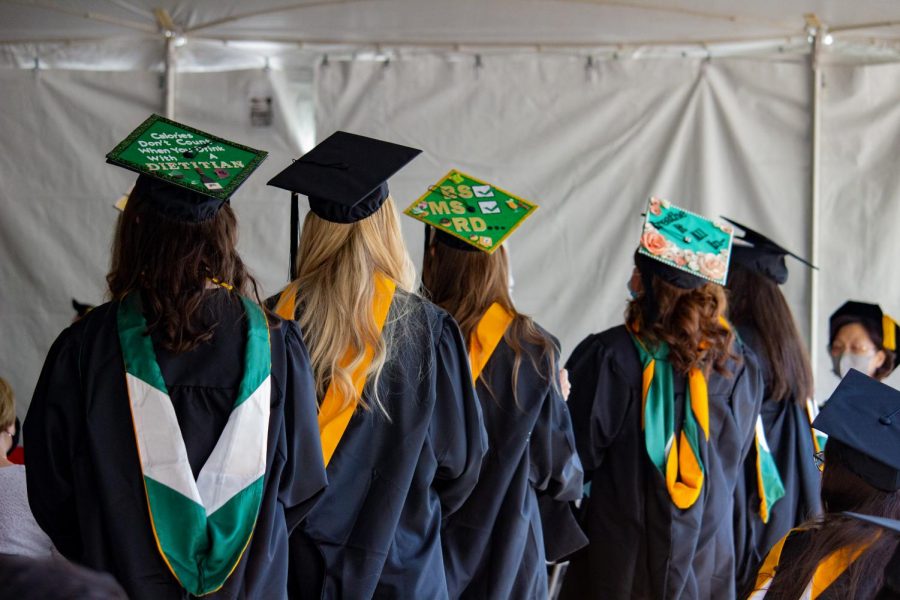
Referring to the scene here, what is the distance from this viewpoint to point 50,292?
198 inches

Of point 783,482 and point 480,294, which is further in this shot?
point 783,482

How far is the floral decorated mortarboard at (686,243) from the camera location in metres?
3.64

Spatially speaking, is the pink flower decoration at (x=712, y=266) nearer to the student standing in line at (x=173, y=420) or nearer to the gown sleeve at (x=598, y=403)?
the gown sleeve at (x=598, y=403)

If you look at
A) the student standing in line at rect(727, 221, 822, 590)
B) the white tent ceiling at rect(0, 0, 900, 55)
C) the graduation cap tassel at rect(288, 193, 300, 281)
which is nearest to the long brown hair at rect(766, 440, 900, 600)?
the graduation cap tassel at rect(288, 193, 300, 281)

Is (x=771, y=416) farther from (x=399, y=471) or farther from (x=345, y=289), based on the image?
(x=345, y=289)

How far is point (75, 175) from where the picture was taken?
16.6 ft

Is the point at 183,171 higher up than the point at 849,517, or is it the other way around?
the point at 183,171

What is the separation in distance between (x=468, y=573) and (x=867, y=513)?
1.42 metres

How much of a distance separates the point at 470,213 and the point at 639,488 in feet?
3.79

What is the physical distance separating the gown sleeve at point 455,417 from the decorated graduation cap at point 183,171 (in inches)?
27.2

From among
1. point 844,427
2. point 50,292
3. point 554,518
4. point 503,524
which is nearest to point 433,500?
point 503,524

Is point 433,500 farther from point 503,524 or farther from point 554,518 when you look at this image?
point 554,518

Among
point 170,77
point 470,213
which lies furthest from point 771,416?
point 170,77

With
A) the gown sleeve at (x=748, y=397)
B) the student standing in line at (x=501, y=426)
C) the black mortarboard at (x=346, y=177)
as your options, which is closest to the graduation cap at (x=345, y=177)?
the black mortarboard at (x=346, y=177)
